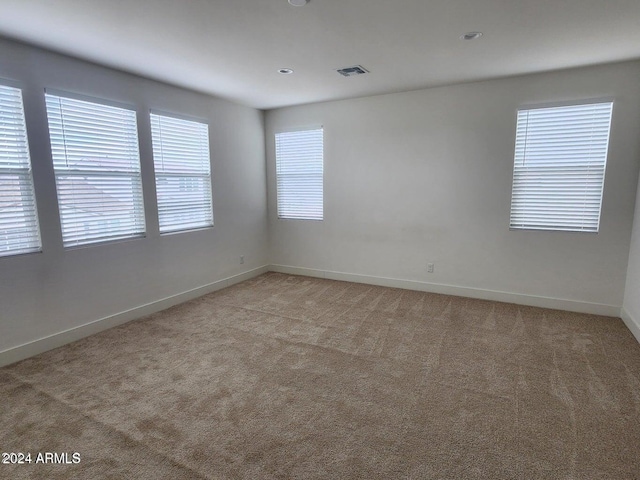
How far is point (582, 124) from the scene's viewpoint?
3.47 m

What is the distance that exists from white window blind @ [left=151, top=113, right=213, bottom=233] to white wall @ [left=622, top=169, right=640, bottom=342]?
4.86 metres

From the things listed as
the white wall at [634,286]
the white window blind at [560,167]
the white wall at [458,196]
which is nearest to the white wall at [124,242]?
the white wall at [458,196]

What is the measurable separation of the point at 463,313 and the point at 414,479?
7.96 feet

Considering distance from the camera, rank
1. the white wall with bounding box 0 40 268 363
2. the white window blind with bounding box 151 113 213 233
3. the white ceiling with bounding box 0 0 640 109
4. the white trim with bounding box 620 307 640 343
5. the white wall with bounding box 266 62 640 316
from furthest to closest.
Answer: the white window blind with bounding box 151 113 213 233, the white wall with bounding box 266 62 640 316, the white trim with bounding box 620 307 640 343, the white wall with bounding box 0 40 268 363, the white ceiling with bounding box 0 0 640 109

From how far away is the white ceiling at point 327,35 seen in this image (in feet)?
7.06

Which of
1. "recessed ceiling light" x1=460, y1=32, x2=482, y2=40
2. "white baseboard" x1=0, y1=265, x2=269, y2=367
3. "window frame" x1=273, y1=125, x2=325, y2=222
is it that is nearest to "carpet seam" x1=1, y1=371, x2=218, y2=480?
"white baseboard" x1=0, y1=265, x2=269, y2=367

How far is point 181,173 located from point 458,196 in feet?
11.5

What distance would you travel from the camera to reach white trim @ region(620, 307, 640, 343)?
10.1 feet

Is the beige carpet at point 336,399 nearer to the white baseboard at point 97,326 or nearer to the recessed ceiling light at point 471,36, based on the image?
the white baseboard at point 97,326

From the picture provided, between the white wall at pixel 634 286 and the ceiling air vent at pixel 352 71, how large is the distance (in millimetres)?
3073

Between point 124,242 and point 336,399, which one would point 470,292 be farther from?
point 124,242

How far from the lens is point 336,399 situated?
7.41ft

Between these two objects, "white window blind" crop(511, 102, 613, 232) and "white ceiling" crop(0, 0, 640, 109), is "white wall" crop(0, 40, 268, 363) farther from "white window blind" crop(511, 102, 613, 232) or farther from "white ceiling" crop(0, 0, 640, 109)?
"white window blind" crop(511, 102, 613, 232)

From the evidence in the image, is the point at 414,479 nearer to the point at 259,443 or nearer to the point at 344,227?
the point at 259,443
